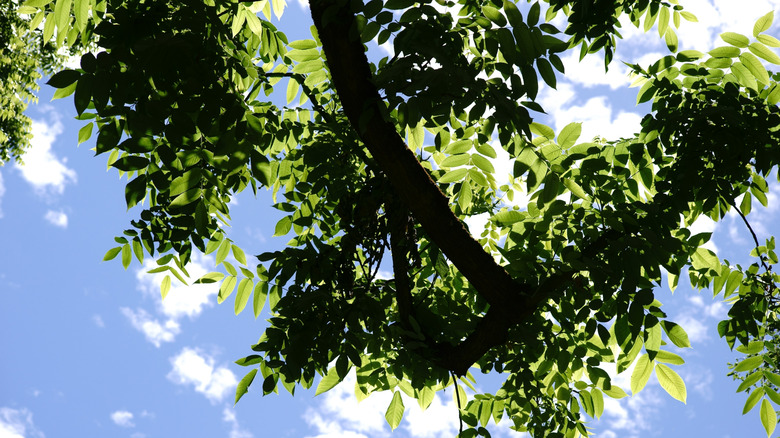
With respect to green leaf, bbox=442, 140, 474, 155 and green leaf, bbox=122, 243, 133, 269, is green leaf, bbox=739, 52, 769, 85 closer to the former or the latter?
green leaf, bbox=442, 140, 474, 155

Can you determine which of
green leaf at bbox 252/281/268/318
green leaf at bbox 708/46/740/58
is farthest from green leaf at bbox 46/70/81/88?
green leaf at bbox 708/46/740/58

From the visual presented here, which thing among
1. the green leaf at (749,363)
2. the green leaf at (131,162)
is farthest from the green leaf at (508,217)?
the green leaf at (131,162)

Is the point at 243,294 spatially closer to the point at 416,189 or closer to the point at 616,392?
the point at 416,189

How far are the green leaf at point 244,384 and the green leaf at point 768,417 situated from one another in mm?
2587

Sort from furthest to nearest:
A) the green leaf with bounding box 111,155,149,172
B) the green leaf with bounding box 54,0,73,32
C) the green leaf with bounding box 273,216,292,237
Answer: the green leaf with bounding box 273,216,292,237
the green leaf with bounding box 54,0,73,32
the green leaf with bounding box 111,155,149,172

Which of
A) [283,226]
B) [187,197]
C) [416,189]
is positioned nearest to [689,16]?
[416,189]

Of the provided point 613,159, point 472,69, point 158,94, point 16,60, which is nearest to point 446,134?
point 472,69

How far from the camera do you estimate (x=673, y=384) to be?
116 inches

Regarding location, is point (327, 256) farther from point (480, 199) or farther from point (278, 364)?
point (480, 199)

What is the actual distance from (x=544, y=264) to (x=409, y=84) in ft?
4.11

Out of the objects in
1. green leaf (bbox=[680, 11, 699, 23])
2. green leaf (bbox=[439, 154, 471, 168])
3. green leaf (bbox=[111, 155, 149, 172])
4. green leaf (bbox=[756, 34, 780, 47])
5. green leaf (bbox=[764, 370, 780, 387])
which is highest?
green leaf (bbox=[680, 11, 699, 23])

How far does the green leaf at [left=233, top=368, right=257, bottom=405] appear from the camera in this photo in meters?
3.13

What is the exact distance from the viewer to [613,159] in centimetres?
325

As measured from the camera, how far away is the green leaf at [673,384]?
294 cm
